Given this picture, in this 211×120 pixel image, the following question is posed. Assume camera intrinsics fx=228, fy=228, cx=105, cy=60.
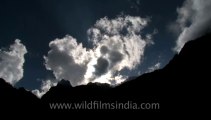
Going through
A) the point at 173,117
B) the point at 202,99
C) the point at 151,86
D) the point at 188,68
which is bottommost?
the point at 173,117

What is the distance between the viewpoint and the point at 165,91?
120938 millimetres

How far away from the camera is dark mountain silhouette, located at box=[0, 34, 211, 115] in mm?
106037

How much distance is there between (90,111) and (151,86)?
128 feet

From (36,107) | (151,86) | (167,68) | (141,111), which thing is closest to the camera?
(141,111)

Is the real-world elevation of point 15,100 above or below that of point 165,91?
below

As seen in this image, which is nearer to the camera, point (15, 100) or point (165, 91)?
point (15, 100)

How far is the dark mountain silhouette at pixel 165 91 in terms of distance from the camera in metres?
106

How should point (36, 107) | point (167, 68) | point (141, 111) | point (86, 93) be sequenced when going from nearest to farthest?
point (141, 111) < point (36, 107) < point (167, 68) < point (86, 93)

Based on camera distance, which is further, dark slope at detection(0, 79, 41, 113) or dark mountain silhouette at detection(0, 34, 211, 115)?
dark slope at detection(0, 79, 41, 113)

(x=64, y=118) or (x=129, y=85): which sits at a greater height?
(x=129, y=85)

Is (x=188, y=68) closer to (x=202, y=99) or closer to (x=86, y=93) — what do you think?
(x=202, y=99)

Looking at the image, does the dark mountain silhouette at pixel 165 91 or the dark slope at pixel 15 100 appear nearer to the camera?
the dark mountain silhouette at pixel 165 91

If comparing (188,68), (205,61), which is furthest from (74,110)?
(205,61)

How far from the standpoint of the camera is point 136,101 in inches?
4970
